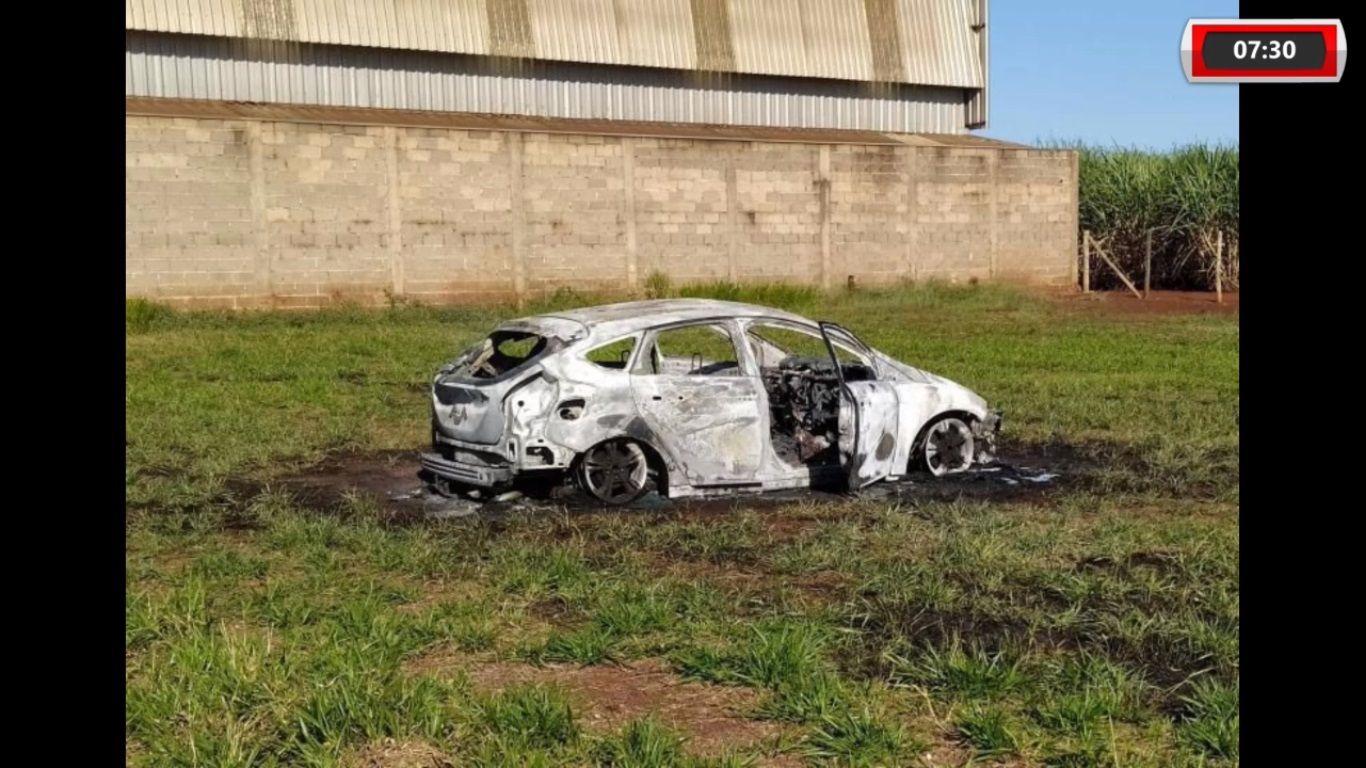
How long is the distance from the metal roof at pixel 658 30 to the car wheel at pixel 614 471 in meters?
21.1

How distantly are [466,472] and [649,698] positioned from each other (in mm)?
4209

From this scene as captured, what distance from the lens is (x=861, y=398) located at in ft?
31.4

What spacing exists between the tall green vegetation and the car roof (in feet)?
95.1

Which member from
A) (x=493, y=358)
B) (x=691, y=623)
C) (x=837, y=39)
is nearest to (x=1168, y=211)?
(x=837, y=39)

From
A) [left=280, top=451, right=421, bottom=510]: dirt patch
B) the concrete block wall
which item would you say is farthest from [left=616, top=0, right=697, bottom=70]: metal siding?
[left=280, top=451, right=421, bottom=510]: dirt patch

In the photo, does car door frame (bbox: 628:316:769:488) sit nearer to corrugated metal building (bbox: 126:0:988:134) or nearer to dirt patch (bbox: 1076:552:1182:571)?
dirt patch (bbox: 1076:552:1182:571)

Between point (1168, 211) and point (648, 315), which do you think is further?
point (1168, 211)

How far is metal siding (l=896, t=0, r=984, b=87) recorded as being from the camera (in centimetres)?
3559

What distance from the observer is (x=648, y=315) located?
980cm

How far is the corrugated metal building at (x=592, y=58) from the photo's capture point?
2745 cm

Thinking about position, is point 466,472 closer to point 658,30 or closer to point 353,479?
point 353,479

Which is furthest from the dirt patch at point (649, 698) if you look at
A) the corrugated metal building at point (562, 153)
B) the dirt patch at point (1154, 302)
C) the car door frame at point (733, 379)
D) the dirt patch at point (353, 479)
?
the dirt patch at point (1154, 302)

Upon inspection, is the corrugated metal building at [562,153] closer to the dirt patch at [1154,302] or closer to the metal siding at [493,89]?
the metal siding at [493,89]
